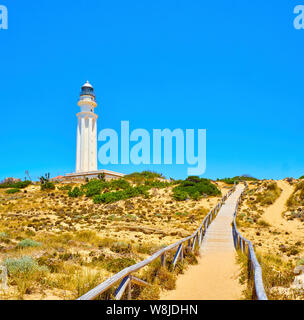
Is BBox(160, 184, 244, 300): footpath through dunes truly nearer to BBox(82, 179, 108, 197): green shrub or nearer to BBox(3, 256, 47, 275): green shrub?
BBox(3, 256, 47, 275): green shrub

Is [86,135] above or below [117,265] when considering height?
above

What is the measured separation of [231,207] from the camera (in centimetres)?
2631

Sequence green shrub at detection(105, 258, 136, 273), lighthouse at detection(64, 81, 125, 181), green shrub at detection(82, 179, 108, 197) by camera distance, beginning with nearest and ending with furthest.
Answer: green shrub at detection(105, 258, 136, 273), green shrub at detection(82, 179, 108, 197), lighthouse at detection(64, 81, 125, 181)

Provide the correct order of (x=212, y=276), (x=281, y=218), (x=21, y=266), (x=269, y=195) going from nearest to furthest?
(x=21, y=266)
(x=212, y=276)
(x=281, y=218)
(x=269, y=195)

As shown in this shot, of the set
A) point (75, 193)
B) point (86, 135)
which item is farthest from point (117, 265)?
point (86, 135)

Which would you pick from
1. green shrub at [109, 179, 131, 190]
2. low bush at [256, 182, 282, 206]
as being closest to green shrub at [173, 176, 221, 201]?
low bush at [256, 182, 282, 206]

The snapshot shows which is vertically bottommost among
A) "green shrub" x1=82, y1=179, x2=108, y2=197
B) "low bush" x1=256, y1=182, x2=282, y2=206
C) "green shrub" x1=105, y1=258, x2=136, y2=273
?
"green shrub" x1=105, y1=258, x2=136, y2=273

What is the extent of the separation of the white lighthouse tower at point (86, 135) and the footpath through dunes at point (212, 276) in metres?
41.1

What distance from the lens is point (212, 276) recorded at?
313 inches

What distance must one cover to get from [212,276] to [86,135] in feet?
157

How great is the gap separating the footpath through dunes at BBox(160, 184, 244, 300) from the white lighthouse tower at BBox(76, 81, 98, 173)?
135 feet

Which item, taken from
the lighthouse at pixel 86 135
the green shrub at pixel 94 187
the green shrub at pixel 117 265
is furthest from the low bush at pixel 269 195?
the lighthouse at pixel 86 135

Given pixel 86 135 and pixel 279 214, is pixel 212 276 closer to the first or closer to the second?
pixel 279 214

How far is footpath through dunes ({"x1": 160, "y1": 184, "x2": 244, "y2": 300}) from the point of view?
6066 mm
